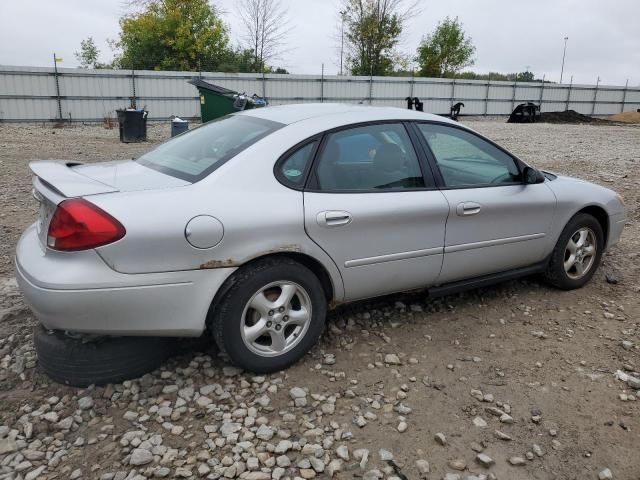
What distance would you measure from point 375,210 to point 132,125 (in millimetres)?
13772

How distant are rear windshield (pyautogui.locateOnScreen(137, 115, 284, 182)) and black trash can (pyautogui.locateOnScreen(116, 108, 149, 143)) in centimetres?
1253

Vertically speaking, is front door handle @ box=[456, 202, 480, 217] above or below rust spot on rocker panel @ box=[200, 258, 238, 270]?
above

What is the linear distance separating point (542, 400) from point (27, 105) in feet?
72.2

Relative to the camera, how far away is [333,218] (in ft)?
10.1

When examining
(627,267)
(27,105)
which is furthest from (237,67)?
(627,267)

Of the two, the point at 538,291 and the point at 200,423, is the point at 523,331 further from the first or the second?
the point at 200,423

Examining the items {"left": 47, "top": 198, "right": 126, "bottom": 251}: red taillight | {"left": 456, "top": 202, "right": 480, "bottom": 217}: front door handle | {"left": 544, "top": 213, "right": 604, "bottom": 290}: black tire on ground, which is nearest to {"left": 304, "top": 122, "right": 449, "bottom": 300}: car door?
{"left": 456, "top": 202, "right": 480, "bottom": 217}: front door handle

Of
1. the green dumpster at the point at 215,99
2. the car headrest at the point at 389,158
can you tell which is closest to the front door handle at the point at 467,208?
the car headrest at the point at 389,158

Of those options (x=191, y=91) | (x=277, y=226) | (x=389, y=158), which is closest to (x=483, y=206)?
(x=389, y=158)

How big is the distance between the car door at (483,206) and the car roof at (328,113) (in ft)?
0.45

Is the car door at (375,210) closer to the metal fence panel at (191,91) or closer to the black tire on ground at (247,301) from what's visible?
the black tire on ground at (247,301)

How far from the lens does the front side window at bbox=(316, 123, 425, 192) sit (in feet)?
10.6

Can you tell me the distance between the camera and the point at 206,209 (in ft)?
8.99

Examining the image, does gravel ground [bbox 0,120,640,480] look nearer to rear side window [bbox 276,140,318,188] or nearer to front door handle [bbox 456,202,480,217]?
front door handle [bbox 456,202,480,217]
